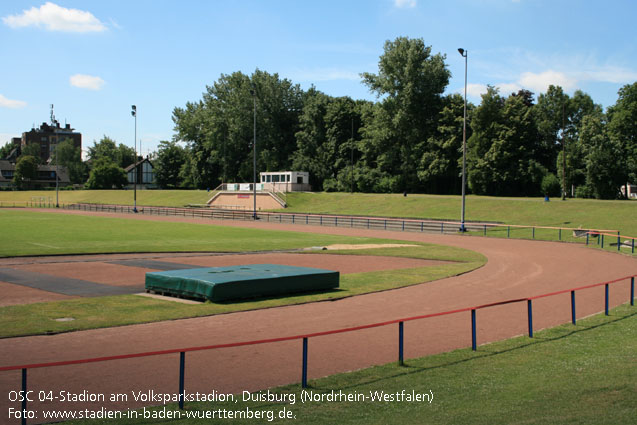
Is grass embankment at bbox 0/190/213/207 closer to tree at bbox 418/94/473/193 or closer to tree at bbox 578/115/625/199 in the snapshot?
tree at bbox 418/94/473/193

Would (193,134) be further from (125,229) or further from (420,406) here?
(420,406)

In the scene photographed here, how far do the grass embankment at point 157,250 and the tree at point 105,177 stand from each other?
78.7m

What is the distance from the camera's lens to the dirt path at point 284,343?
971cm

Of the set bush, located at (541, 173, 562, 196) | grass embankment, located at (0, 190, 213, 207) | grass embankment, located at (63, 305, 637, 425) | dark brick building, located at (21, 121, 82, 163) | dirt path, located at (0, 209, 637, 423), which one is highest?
dark brick building, located at (21, 121, 82, 163)

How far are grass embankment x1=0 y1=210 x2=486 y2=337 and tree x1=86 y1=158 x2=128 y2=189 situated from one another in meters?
78.7

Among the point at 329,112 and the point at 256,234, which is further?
the point at 329,112

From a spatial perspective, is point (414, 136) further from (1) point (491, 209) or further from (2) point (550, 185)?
(1) point (491, 209)

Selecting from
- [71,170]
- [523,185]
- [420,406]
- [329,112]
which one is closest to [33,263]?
[420,406]

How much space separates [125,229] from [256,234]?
1132 centimetres

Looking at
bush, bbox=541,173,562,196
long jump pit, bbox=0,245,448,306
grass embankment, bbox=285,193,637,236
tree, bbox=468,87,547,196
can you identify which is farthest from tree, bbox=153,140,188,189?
long jump pit, bbox=0,245,448,306

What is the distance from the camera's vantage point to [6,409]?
318 inches

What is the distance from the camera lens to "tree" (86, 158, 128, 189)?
4889 inches

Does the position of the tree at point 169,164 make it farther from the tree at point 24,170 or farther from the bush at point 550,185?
the bush at point 550,185

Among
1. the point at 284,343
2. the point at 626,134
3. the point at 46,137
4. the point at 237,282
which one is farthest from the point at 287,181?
the point at 46,137
